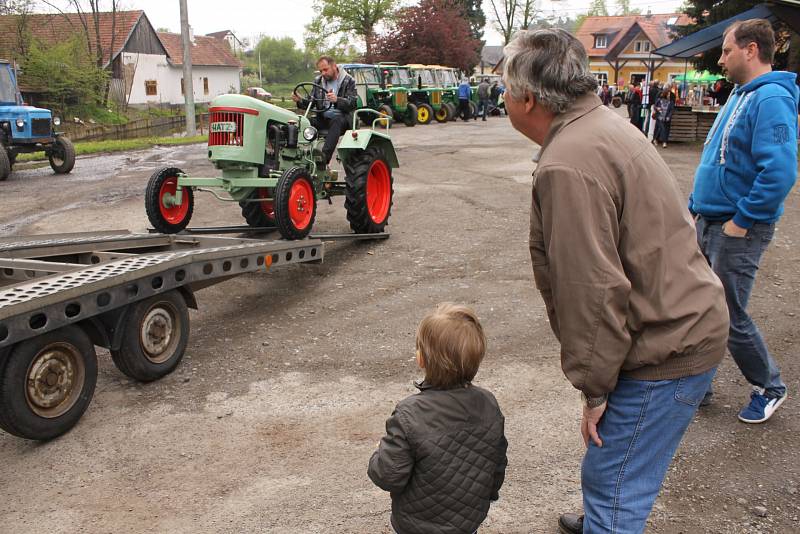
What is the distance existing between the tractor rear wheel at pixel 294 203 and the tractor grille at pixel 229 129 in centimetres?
64

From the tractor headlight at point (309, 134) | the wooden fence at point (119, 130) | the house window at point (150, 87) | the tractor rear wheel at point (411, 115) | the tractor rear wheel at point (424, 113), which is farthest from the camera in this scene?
Answer: the house window at point (150, 87)

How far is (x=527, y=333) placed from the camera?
5.38 meters

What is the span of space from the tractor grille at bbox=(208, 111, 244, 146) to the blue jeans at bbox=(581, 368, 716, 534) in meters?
5.22

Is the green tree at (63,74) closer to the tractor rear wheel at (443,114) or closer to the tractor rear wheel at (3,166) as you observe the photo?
the tractor rear wheel at (443,114)

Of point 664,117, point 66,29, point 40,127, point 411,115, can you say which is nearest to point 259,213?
point 40,127

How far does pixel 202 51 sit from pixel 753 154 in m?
60.7

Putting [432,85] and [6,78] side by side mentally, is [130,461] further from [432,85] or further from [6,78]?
[432,85]

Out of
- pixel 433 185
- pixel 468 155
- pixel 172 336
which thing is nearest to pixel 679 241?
pixel 172 336

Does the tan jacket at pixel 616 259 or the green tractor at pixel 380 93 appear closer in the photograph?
the tan jacket at pixel 616 259

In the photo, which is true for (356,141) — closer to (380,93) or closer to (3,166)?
(3,166)

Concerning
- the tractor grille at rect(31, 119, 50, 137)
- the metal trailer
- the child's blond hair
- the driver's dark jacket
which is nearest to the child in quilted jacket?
the child's blond hair

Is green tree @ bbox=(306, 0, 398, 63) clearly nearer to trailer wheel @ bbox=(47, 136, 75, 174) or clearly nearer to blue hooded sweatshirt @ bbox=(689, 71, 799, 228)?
trailer wheel @ bbox=(47, 136, 75, 174)

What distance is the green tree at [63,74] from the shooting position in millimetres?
35156

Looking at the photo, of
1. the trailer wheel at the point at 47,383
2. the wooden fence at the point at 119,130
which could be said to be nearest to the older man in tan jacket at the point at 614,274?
the trailer wheel at the point at 47,383
